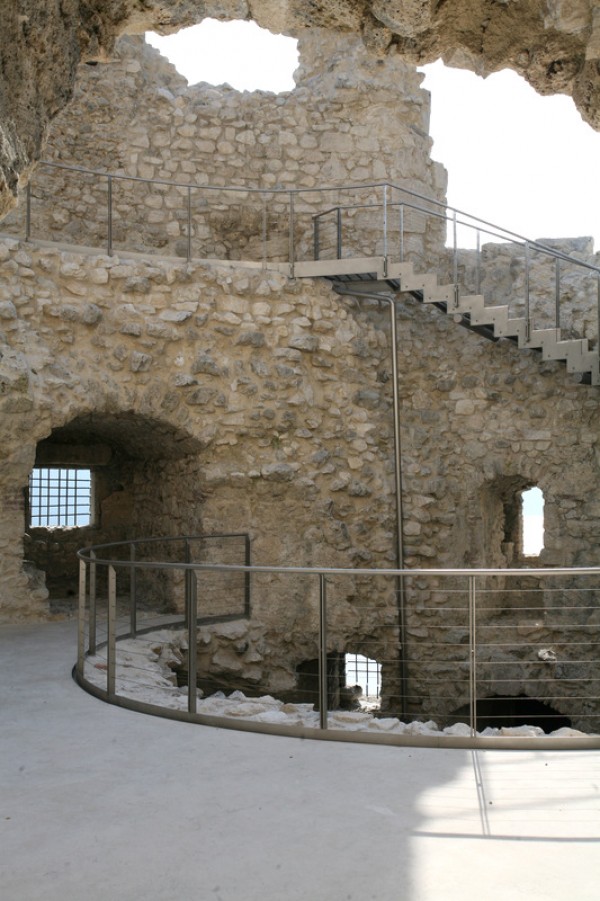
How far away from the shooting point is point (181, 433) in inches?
356

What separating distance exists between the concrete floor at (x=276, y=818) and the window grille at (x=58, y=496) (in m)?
7.53

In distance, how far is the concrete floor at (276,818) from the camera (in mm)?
2945

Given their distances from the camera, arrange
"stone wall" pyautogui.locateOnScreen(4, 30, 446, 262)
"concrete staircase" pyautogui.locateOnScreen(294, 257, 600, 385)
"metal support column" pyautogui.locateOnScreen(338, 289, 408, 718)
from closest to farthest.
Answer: "concrete staircase" pyautogui.locateOnScreen(294, 257, 600, 385)
"metal support column" pyautogui.locateOnScreen(338, 289, 408, 718)
"stone wall" pyautogui.locateOnScreen(4, 30, 446, 262)

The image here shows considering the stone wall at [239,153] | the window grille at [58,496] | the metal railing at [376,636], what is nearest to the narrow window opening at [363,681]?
the metal railing at [376,636]

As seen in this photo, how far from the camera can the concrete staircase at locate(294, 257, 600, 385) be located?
9508mm

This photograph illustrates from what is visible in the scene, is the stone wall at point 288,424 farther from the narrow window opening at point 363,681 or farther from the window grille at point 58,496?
the window grille at point 58,496

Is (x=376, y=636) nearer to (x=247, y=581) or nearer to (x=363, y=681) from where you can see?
(x=363, y=681)

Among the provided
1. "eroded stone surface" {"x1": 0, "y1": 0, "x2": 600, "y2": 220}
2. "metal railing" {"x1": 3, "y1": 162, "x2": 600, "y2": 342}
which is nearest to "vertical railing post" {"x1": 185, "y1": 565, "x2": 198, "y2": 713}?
"eroded stone surface" {"x1": 0, "y1": 0, "x2": 600, "y2": 220}

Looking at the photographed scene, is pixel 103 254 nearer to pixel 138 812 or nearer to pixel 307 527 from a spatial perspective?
pixel 307 527

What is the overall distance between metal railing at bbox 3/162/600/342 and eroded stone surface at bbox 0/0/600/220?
690cm

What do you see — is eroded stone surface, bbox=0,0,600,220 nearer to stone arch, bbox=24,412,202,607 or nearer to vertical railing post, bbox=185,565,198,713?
vertical railing post, bbox=185,565,198,713

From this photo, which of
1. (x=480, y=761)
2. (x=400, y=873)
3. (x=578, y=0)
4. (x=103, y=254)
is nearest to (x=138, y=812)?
(x=400, y=873)

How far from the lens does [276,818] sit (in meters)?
3.50

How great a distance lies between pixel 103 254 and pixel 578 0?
630 cm
